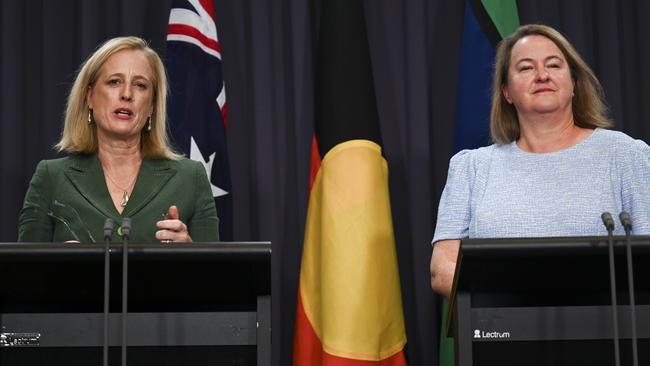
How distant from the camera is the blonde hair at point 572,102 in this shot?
314 cm

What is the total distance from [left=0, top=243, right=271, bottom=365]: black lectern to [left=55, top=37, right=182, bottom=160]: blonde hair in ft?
3.03

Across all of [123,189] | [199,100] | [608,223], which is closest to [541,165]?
[608,223]

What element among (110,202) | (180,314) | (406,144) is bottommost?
(180,314)

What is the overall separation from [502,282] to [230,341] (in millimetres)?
554

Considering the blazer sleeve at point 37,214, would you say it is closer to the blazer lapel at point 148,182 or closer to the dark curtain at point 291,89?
the blazer lapel at point 148,182

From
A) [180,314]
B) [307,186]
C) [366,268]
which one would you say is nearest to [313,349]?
[366,268]

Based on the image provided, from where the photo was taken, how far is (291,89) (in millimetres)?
4352

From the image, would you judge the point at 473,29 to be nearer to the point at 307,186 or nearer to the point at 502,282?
the point at 307,186

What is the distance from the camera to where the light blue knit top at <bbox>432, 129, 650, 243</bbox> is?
2.89m

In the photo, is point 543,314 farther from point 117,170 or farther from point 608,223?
point 117,170

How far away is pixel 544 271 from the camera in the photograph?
211 centimetres

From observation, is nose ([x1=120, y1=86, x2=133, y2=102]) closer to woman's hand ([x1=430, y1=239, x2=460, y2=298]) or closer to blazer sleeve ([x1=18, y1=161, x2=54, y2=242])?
blazer sleeve ([x1=18, y1=161, x2=54, y2=242])

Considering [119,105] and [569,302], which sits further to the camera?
[119,105]

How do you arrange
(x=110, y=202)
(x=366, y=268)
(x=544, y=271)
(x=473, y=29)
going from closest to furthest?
1. (x=544, y=271)
2. (x=110, y=202)
3. (x=366, y=268)
4. (x=473, y=29)
